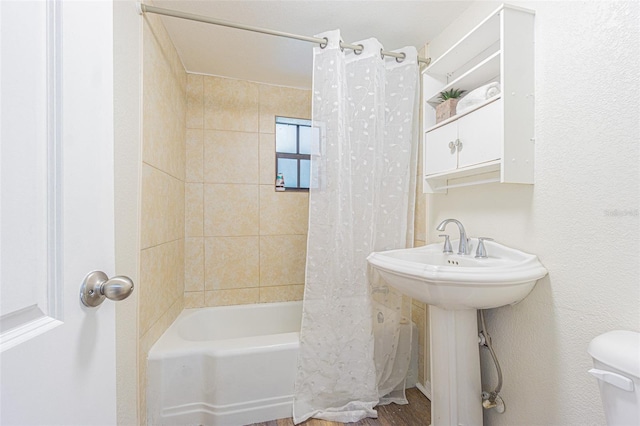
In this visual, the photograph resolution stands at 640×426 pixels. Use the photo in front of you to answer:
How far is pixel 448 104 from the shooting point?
4.57 feet

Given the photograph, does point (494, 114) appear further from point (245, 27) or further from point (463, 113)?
point (245, 27)

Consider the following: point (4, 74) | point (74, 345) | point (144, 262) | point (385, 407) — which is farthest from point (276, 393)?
point (4, 74)

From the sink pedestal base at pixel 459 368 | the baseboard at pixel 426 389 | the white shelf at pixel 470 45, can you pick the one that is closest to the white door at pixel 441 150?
the white shelf at pixel 470 45

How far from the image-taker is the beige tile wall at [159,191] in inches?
52.4

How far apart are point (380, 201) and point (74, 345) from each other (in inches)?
54.8

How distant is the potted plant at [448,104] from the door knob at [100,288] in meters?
1.47

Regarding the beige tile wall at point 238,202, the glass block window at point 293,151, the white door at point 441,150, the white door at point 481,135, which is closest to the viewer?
the white door at point 481,135

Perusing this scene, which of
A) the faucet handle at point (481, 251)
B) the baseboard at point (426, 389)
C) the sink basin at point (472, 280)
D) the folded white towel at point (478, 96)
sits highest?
the folded white towel at point (478, 96)

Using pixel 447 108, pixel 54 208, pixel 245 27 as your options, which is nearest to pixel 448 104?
pixel 447 108

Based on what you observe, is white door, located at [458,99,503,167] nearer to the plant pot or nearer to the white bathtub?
the plant pot

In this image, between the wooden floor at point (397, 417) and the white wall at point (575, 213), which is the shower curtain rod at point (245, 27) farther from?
the wooden floor at point (397, 417)

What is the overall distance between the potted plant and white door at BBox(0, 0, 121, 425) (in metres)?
1.37

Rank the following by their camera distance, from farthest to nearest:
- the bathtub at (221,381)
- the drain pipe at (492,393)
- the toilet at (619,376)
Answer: the bathtub at (221,381) < the drain pipe at (492,393) < the toilet at (619,376)

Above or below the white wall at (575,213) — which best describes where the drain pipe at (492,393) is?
below
